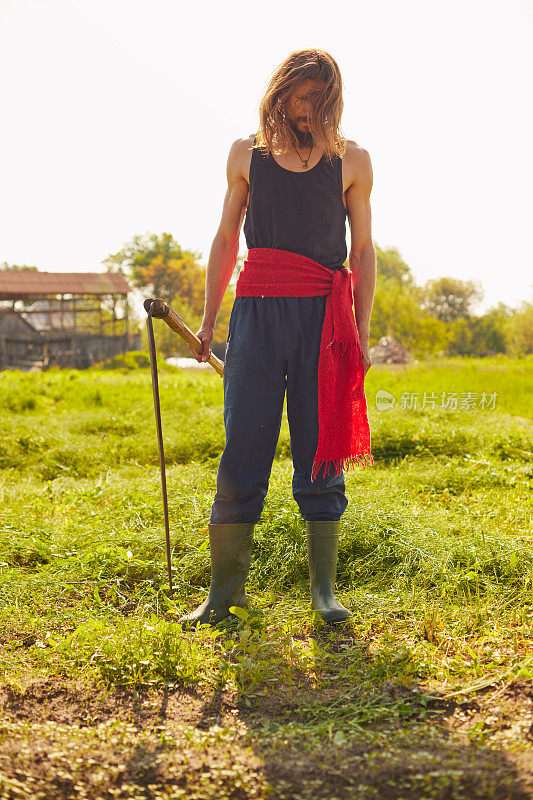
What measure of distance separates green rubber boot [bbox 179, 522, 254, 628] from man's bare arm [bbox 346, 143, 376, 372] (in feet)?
2.59

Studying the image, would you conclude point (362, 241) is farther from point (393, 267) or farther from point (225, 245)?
point (393, 267)

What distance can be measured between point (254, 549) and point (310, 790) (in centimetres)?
159

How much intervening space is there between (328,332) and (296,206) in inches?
17.7

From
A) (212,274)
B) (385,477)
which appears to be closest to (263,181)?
(212,274)

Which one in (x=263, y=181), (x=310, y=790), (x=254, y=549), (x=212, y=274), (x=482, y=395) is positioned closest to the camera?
(x=310, y=790)

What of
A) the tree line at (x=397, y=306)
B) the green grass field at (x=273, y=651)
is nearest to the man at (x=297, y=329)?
the green grass field at (x=273, y=651)

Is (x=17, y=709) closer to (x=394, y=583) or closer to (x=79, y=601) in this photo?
(x=79, y=601)

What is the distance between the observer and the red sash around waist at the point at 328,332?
2.39m

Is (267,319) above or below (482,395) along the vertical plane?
above

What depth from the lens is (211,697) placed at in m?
1.92

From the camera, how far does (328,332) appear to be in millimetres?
2398

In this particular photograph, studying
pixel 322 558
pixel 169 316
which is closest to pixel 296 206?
pixel 169 316
